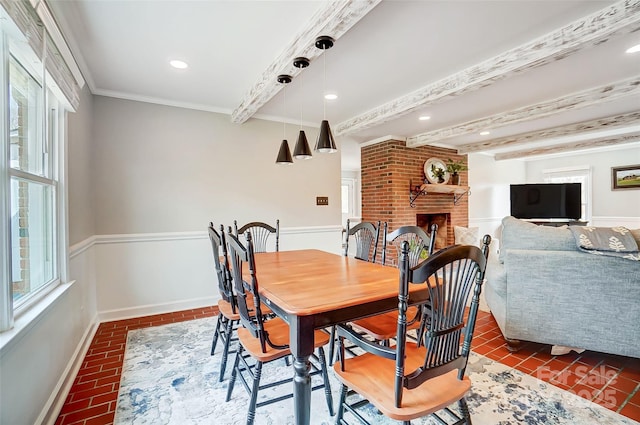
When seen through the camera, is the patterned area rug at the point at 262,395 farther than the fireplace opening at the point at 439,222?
No

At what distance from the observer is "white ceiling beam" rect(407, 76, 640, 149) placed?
9.67 ft

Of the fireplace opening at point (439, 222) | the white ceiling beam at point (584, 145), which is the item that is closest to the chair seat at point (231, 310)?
the fireplace opening at point (439, 222)

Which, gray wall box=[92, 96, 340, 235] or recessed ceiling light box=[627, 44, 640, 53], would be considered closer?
recessed ceiling light box=[627, 44, 640, 53]

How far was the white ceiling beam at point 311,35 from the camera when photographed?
162 cm

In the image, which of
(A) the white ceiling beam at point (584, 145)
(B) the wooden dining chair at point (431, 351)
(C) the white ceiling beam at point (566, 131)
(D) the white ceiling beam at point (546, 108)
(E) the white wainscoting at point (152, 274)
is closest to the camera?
(B) the wooden dining chair at point (431, 351)

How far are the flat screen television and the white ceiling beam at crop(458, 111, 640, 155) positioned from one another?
1.39 m

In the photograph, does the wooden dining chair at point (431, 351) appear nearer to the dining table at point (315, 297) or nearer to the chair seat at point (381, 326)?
the dining table at point (315, 297)

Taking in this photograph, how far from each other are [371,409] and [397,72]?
259 centimetres

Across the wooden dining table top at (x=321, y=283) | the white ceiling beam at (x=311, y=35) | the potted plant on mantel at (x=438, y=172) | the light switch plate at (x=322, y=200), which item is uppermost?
the white ceiling beam at (x=311, y=35)

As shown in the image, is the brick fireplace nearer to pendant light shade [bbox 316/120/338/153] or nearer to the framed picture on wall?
pendant light shade [bbox 316/120/338/153]

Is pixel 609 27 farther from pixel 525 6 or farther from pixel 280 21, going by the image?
pixel 280 21

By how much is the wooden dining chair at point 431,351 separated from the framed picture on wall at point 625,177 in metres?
7.17

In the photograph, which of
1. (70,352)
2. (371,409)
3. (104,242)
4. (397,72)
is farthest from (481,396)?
(104,242)

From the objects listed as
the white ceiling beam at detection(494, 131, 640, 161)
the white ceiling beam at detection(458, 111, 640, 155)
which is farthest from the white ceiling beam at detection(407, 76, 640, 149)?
the white ceiling beam at detection(494, 131, 640, 161)
